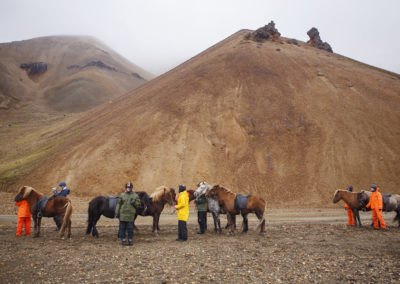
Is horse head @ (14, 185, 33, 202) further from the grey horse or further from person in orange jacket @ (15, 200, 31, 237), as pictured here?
the grey horse

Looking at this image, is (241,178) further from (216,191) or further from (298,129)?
(216,191)

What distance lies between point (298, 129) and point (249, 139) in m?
6.55

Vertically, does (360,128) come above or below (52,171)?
above

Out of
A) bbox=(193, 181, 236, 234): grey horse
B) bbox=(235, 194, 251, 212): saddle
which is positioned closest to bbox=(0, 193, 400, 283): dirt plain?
bbox=(193, 181, 236, 234): grey horse

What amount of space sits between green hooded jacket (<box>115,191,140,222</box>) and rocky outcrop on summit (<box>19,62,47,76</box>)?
126673mm

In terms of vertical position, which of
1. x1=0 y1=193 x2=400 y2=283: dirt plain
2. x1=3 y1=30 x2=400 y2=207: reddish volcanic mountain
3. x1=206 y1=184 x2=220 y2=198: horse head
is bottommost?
x1=0 y1=193 x2=400 y2=283: dirt plain

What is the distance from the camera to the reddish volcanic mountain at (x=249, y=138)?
26.7 metres

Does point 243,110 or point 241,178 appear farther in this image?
point 243,110

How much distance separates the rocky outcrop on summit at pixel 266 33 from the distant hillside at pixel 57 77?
59.4 m

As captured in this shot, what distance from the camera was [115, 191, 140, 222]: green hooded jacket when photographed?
962 centimetres

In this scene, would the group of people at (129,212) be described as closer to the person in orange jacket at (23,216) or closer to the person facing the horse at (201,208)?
the person facing the horse at (201,208)

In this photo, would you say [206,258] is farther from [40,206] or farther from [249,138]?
[249,138]

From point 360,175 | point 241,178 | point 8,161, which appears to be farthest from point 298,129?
point 8,161

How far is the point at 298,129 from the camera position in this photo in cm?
3300
